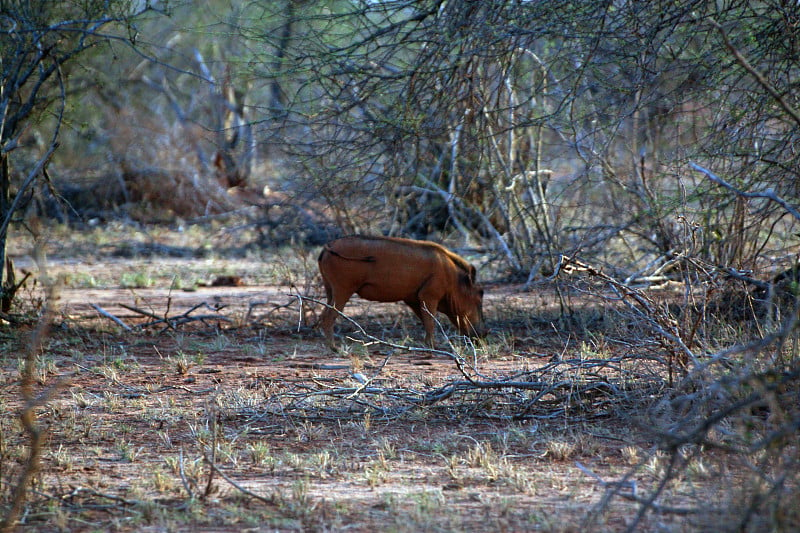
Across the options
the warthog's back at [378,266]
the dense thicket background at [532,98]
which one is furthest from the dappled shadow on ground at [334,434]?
the dense thicket background at [532,98]

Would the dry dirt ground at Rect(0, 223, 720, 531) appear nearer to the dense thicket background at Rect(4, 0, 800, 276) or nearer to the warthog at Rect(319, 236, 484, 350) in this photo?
the warthog at Rect(319, 236, 484, 350)

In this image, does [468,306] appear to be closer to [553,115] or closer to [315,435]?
[553,115]

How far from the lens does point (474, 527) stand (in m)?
3.65

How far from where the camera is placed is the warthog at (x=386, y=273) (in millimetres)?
8344

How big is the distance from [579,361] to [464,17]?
10.4 feet

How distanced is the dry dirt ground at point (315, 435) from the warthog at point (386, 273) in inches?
15.8

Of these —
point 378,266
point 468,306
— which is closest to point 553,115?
point 378,266

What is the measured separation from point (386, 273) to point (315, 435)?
10.9 ft

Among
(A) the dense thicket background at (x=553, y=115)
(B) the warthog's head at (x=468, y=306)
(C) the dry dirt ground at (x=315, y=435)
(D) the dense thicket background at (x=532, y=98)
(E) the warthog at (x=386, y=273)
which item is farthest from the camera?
(B) the warthog's head at (x=468, y=306)

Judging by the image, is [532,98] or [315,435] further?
[532,98]

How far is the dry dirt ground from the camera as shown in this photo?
12.6 feet

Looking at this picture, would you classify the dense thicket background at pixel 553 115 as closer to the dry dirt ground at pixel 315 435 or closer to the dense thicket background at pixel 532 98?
the dense thicket background at pixel 532 98

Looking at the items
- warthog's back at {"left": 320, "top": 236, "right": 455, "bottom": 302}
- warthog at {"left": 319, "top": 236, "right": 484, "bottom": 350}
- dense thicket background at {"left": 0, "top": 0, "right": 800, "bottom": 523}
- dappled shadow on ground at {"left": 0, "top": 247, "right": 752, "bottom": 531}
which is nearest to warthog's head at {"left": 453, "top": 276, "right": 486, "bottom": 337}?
warthog at {"left": 319, "top": 236, "right": 484, "bottom": 350}

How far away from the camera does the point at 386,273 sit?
27.4ft
